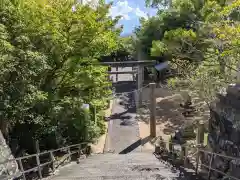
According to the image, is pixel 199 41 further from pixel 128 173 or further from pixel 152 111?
pixel 128 173

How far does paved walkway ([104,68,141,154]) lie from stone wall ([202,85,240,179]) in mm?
7785

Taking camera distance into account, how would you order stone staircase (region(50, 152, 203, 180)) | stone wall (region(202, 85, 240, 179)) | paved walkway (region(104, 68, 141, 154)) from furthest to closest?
1. paved walkway (region(104, 68, 141, 154))
2. stone staircase (region(50, 152, 203, 180))
3. stone wall (region(202, 85, 240, 179))

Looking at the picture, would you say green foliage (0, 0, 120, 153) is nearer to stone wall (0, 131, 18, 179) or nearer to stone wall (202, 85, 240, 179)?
stone wall (0, 131, 18, 179)

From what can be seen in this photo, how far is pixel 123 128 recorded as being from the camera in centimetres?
1803

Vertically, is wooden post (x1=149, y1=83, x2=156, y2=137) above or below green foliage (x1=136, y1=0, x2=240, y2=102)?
below

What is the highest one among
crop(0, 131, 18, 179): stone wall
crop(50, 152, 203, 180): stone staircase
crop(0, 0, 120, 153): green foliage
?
crop(0, 0, 120, 153): green foliage

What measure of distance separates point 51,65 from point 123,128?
25.3 feet

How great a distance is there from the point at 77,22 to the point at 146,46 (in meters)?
15.8

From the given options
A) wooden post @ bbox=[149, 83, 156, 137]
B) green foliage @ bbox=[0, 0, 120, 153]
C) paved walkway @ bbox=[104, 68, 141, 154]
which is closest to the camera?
green foliage @ bbox=[0, 0, 120, 153]

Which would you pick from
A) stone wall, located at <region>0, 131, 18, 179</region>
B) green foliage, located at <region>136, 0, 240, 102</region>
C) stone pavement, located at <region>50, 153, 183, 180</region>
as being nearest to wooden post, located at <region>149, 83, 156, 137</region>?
green foliage, located at <region>136, 0, 240, 102</region>

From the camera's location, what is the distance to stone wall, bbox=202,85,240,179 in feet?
21.0

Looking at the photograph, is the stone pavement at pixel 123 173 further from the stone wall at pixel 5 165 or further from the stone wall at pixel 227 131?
the stone wall at pixel 227 131

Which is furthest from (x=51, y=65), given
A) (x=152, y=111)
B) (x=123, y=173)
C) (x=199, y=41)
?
(x=199, y=41)

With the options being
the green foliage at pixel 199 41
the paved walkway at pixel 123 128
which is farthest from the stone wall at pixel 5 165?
the paved walkway at pixel 123 128
